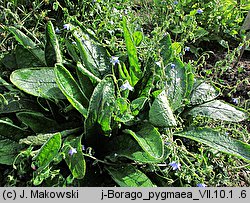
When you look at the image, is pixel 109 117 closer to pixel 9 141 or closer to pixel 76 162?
pixel 76 162

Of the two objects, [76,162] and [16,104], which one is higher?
[16,104]

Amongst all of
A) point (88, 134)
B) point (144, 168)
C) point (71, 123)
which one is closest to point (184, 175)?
point (144, 168)

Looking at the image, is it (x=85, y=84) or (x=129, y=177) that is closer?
(x=129, y=177)

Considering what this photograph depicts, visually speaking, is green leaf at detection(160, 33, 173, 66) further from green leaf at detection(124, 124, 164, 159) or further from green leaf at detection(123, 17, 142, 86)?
green leaf at detection(124, 124, 164, 159)

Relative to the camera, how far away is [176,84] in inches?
69.0

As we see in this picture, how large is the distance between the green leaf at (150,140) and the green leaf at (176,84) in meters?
0.20

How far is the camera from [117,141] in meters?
1.62

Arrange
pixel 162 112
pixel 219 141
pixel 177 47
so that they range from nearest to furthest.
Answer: pixel 162 112
pixel 219 141
pixel 177 47

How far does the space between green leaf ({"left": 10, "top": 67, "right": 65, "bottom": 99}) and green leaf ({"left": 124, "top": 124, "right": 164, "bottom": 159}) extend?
35 centimetres

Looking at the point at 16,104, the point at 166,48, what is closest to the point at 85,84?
the point at 16,104

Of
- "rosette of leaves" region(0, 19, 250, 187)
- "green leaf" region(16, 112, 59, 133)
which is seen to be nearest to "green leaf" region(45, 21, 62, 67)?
"rosette of leaves" region(0, 19, 250, 187)

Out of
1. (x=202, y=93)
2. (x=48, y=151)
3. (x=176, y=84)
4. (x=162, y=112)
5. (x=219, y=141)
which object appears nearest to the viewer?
(x=48, y=151)

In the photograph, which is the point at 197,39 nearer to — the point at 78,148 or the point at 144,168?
the point at 144,168

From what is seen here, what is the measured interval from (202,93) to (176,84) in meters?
0.17
